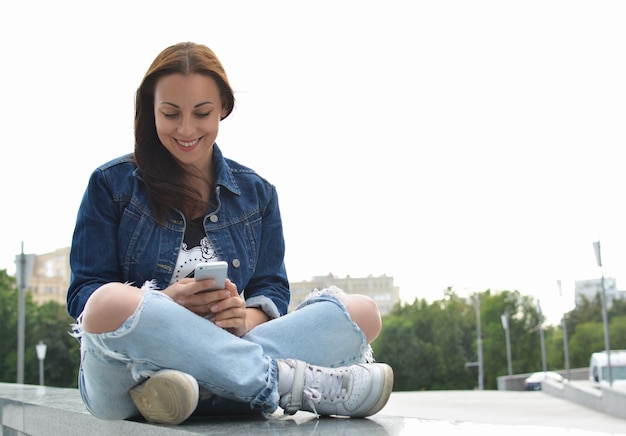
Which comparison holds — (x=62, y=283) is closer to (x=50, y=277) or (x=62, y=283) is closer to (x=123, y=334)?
(x=50, y=277)

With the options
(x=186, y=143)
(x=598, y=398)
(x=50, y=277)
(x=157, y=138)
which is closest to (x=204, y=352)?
(x=186, y=143)

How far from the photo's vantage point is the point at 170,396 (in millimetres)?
2166

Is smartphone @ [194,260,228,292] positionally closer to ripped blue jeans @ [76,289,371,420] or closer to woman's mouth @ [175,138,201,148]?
ripped blue jeans @ [76,289,371,420]

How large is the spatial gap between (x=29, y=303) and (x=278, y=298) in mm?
51885

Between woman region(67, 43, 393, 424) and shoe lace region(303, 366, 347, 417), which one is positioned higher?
woman region(67, 43, 393, 424)

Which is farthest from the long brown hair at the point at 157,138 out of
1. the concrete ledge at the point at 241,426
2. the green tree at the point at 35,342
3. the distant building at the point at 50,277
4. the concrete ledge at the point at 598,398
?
the distant building at the point at 50,277

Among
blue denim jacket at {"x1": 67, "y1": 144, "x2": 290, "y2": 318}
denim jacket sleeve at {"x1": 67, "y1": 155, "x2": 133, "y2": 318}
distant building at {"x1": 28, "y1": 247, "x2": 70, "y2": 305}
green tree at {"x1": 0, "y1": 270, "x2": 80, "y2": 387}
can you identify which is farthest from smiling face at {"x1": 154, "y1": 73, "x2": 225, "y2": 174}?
distant building at {"x1": 28, "y1": 247, "x2": 70, "y2": 305}

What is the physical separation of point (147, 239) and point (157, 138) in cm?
39

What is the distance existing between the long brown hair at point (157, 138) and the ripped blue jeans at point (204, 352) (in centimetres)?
46

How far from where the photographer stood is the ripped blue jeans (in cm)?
221

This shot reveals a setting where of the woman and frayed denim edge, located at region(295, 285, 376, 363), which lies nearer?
the woman

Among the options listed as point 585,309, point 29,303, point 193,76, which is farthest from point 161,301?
point 585,309

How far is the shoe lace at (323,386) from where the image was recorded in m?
2.33

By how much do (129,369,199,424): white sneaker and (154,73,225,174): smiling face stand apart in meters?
0.78
